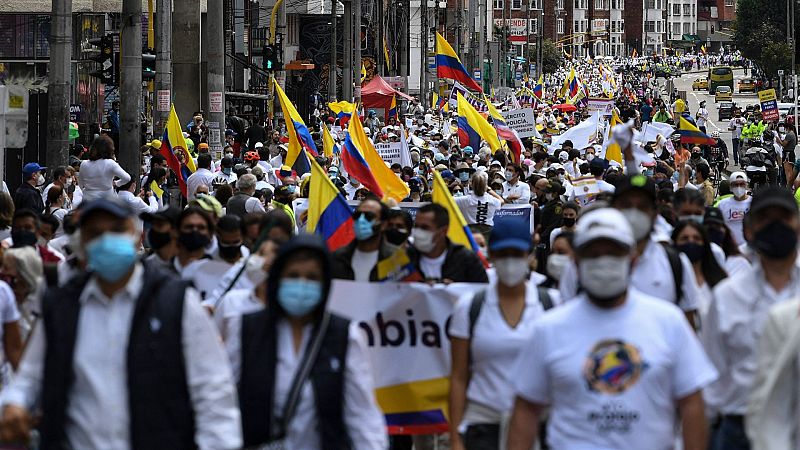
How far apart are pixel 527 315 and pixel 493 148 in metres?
19.3

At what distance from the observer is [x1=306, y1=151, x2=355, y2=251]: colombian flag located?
11.1m

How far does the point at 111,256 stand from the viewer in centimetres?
536

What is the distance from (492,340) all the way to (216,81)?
20.6 m

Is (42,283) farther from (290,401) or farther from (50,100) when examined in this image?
(50,100)

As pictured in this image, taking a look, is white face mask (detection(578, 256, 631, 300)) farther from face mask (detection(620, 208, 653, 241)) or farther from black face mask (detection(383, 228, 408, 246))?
black face mask (detection(383, 228, 408, 246))

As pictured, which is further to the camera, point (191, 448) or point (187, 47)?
point (187, 47)

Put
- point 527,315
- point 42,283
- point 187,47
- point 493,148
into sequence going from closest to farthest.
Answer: point 527,315, point 42,283, point 493,148, point 187,47

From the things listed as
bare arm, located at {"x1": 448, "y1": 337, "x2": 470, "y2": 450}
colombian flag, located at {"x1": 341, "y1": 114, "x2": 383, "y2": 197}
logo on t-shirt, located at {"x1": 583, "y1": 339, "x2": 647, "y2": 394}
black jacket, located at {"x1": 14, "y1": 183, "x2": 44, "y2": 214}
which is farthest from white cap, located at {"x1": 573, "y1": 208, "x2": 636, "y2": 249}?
black jacket, located at {"x1": 14, "y1": 183, "x2": 44, "y2": 214}

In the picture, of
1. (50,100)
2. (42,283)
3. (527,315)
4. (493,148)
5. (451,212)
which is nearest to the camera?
(527,315)

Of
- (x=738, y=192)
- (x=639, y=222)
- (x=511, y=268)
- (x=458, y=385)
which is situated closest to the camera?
(x=511, y=268)

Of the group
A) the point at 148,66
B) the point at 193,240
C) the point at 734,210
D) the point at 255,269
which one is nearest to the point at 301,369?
the point at 255,269

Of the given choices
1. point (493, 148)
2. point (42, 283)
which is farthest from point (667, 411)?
point (493, 148)

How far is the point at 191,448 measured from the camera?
214 inches

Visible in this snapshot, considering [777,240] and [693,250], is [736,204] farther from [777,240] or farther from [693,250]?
[777,240]
